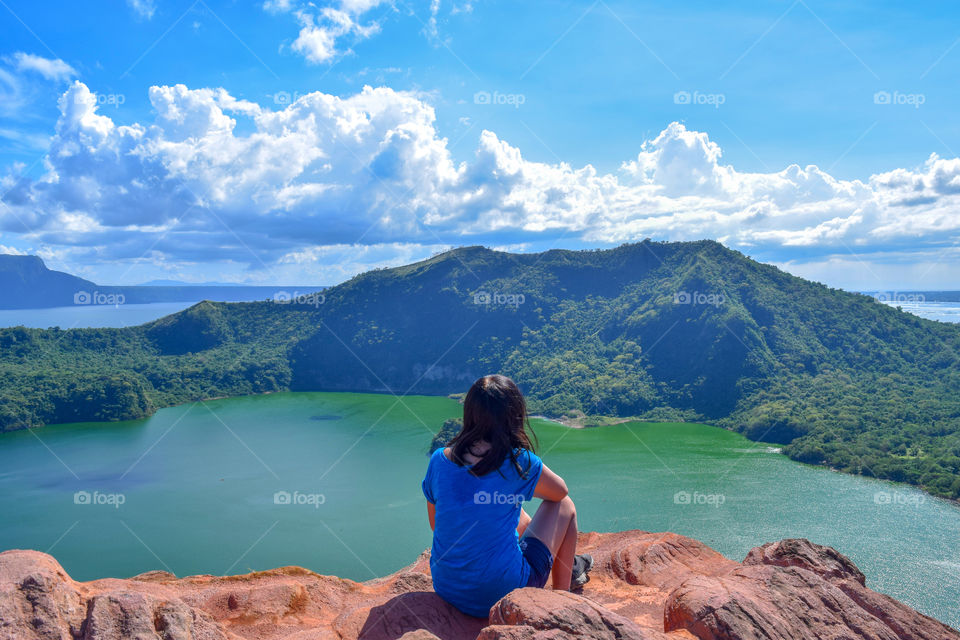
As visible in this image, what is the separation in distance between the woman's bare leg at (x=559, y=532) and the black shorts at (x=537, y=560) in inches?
1.4

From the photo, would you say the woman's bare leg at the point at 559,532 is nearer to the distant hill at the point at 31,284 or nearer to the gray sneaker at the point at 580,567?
the gray sneaker at the point at 580,567

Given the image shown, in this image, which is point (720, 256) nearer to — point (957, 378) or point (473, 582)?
point (957, 378)

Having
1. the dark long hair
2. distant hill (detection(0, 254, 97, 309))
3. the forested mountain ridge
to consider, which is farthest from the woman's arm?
distant hill (detection(0, 254, 97, 309))

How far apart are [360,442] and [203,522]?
59.6 ft

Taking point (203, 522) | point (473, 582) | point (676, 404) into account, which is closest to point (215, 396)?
point (203, 522)

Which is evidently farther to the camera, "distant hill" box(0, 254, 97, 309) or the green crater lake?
"distant hill" box(0, 254, 97, 309)

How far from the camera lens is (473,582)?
350 cm

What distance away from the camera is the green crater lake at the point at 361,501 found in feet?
84.8

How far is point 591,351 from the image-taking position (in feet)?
229

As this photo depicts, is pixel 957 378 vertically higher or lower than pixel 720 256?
lower

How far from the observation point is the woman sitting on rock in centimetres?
328

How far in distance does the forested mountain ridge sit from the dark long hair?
39.7m

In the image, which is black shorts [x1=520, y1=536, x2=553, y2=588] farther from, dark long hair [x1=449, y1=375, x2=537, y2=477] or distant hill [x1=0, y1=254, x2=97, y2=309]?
distant hill [x1=0, y1=254, x2=97, y2=309]

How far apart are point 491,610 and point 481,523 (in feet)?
1.46
